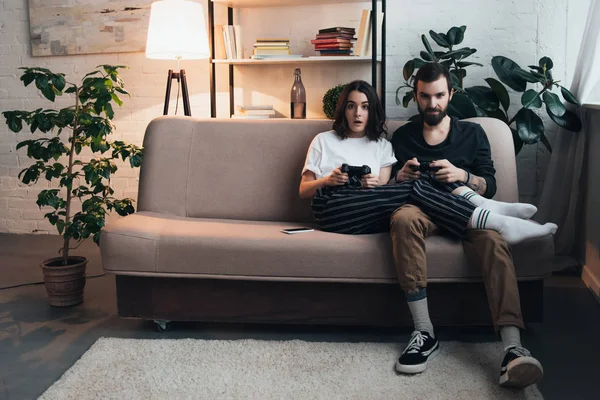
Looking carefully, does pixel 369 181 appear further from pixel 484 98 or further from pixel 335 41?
pixel 335 41

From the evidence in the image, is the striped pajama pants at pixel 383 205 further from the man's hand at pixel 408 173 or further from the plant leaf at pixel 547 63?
the plant leaf at pixel 547 63

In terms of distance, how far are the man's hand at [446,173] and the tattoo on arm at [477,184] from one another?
6 cm

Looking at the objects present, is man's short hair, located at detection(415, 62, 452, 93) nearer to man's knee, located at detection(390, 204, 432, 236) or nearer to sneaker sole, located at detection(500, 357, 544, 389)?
man's knee, located at detection(390, 204, 432, 236)

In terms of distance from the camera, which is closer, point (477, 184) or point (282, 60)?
point (477, 184)

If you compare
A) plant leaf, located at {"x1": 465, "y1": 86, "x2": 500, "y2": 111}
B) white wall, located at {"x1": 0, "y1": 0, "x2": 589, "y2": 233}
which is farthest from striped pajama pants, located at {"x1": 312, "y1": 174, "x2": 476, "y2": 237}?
white wall, located at {"x1": 0, "y1": 0, "x2": 589, "y2": 233}

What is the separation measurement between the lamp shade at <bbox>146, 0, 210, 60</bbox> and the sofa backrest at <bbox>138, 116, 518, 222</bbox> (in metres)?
0.77

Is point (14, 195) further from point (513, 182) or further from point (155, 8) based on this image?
point (513, 182)

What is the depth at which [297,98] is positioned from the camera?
13.0ft

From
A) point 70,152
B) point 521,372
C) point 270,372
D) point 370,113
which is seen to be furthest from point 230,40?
point 521,372

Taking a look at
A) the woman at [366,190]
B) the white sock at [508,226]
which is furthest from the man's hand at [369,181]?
the white sock at [508,226]

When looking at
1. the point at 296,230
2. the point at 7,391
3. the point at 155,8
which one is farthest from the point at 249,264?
the point at 155,8

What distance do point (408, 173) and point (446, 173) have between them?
161 mm

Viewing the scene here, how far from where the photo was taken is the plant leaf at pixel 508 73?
350 centimetres

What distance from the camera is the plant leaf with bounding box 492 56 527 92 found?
3504 millimetres
